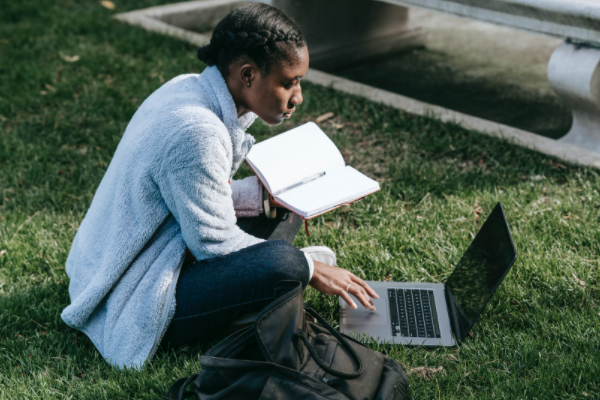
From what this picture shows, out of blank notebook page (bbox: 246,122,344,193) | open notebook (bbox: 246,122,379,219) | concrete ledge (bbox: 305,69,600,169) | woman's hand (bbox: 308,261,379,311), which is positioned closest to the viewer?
woman's hand (bbox: 308,261,379,311)

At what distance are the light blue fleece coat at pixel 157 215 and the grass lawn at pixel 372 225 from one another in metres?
0.21

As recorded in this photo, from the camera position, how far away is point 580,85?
13.2 feet

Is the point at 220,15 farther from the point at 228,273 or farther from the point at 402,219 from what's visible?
the point at 228,273

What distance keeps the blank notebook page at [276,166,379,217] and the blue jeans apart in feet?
0.61

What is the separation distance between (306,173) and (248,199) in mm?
323

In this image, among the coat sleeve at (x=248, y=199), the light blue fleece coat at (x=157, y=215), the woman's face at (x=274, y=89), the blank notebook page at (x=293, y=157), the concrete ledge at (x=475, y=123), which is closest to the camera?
the light blue fleece coat at (x=157, y=215)

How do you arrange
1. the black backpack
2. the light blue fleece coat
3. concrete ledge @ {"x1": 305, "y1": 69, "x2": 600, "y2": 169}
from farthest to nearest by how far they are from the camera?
1. concrete ledge @ {"x1": 305, "y1": 69, "x2": 600, "y2": 169}
2. the light blue fleece coat
3. the black backpack

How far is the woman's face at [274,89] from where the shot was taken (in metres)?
2.36

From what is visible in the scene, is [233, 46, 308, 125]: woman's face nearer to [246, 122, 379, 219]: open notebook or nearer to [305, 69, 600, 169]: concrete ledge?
[246, 122, 379, 219]: open notebook

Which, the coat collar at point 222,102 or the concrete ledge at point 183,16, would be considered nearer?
the coat collar at point 222,102

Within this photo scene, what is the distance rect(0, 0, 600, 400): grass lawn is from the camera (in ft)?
8.05

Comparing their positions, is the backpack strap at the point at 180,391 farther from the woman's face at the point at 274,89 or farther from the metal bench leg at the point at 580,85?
the metal bench leg at the point at 580,85

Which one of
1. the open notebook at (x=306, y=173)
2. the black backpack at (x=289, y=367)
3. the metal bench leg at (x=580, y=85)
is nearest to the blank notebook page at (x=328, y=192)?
the open notebook at (x=306, y=173)

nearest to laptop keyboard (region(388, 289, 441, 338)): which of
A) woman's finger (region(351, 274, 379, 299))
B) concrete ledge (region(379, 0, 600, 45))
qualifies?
woman's finger (region(351, 274, 379, 299))
